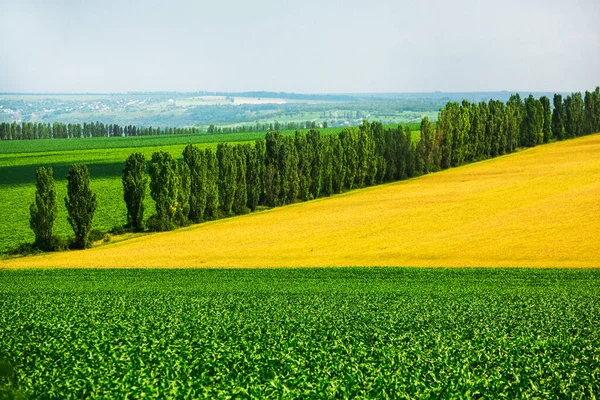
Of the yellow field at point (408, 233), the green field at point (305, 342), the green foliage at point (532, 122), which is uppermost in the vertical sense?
the green foliage at point (532, 122)

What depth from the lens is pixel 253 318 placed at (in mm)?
23125

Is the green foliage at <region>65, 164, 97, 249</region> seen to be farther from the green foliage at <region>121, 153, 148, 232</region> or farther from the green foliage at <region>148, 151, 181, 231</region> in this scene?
the green foliage at <region>148, 151, 181, 231</region>

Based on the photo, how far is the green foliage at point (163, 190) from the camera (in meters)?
65.8

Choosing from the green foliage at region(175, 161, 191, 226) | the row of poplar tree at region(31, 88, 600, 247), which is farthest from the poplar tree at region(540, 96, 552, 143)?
the green foliage at region(175, 161, 191, 226)

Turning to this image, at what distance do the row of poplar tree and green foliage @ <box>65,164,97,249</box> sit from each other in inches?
8.0

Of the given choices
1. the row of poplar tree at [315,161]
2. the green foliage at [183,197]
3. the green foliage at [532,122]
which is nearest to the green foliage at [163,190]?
the row of poplar tree at [315,161]

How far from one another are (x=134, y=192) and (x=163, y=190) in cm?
286

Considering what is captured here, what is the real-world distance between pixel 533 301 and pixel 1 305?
2301cm

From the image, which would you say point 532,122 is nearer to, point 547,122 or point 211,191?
point 547,122

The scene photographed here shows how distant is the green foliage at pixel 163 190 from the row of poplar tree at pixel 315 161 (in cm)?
10

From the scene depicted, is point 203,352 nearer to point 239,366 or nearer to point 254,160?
point 239,366

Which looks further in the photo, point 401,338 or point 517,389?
point 401,338

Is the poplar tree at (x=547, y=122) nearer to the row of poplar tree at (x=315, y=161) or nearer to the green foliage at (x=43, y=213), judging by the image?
the row of poplar tree at (x=315, y=161)

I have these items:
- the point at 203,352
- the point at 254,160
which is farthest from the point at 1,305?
the point at 254,160
